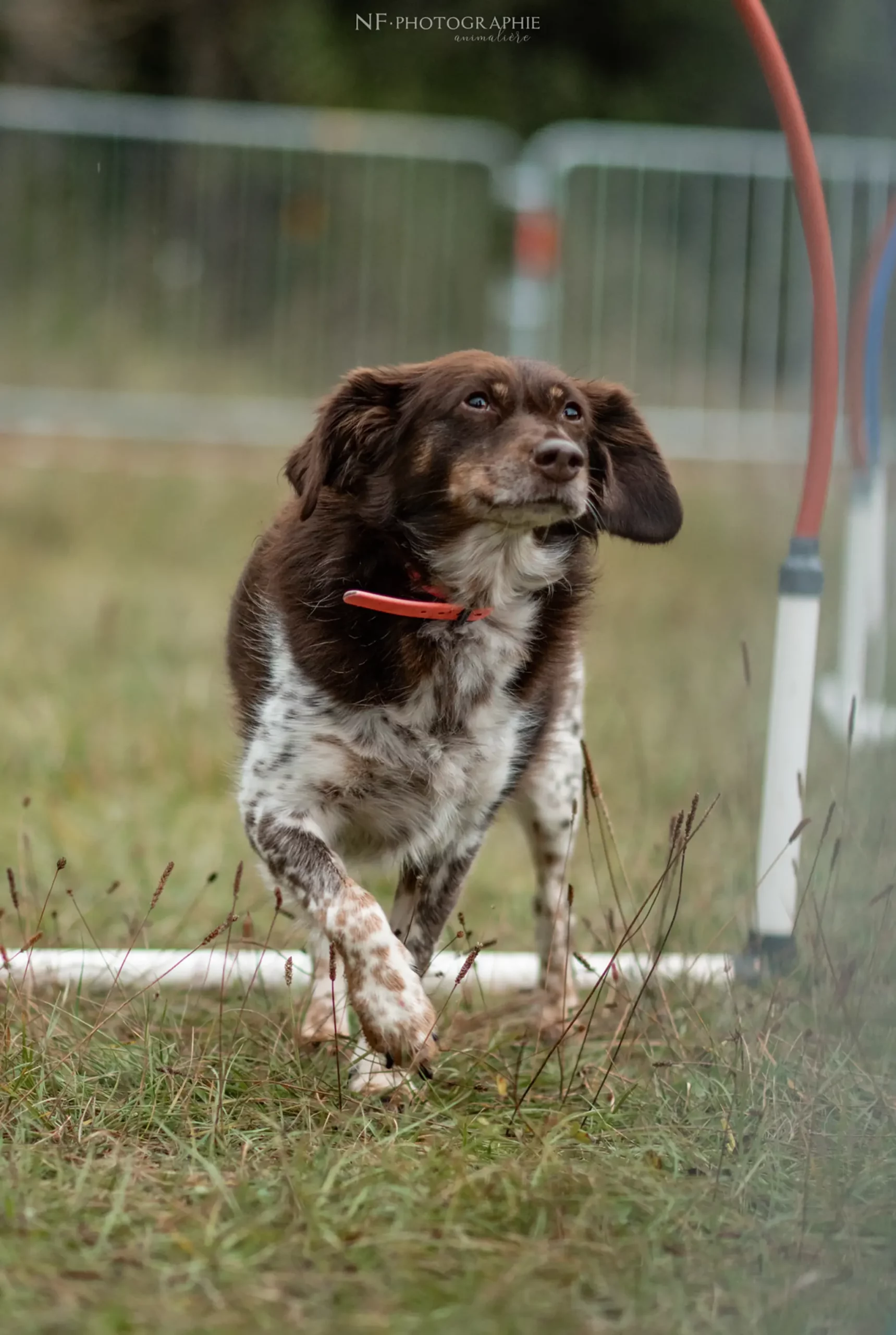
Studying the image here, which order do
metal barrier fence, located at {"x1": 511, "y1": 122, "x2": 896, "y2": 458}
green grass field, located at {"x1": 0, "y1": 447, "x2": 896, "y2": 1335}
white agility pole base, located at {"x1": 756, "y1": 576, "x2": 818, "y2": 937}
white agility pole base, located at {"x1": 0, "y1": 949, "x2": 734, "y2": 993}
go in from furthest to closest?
metal barrier fence, located at {"x1": 511, "y1": 122, "x2": 896, "y2": 458}, white agility pole base, located at {"x1": 756, "y1": 576, "x2": 818, "y2": 937}, white agility pole base, located at {"x1": 0, "y1": 949, "x2": 734, "y2": 993}, green grass field, located at {"x1": 0, "y1": 447, "x2": 896, "y2": 1335}

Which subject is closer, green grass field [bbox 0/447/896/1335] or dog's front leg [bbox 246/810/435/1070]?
green grass field [bbox 0/447/896/1335]

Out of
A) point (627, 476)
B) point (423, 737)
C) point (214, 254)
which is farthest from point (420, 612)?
point (214, 254)

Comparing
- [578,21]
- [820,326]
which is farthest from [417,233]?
[820,326]

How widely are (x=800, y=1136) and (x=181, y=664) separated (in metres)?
4.93

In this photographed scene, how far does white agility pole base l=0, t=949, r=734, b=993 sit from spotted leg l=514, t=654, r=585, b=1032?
0.07 m

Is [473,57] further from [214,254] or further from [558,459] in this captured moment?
[558,459]

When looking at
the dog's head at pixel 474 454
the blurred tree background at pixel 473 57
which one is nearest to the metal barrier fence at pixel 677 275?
the blurred tree background at pixel 473 57

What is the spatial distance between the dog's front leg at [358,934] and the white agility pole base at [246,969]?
0.16 metres

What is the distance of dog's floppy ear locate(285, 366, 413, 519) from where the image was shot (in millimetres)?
3420

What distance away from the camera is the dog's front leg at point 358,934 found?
3.03 meters

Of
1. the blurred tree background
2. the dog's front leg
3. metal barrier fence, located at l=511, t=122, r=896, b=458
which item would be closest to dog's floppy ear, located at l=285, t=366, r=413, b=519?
the dog's front leg

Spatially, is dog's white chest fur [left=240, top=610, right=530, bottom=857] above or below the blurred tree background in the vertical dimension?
below

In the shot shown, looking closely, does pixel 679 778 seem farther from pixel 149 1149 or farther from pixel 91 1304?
pixel 91 1304

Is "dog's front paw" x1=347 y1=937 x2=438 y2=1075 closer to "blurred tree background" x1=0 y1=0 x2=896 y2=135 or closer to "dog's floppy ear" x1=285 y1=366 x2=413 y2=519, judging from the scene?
"dog's floppy ear" x1=285 y1=366 x2=413 y2=519
